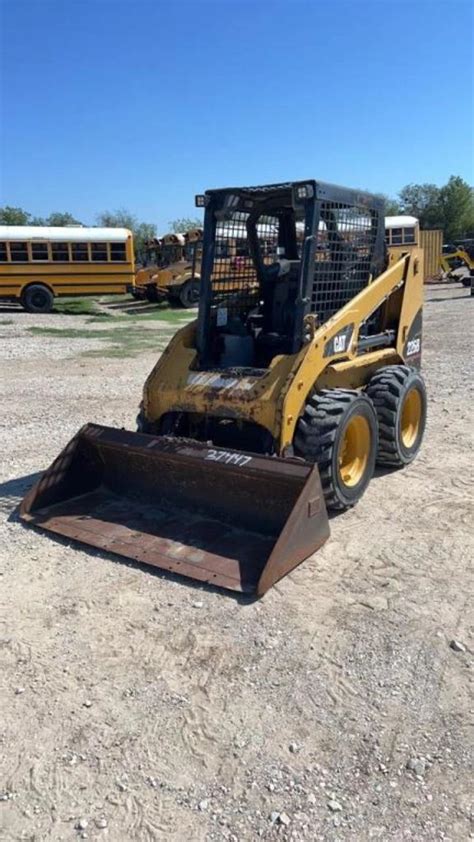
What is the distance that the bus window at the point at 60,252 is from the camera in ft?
67.8

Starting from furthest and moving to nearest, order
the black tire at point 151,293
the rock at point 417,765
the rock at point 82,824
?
the black tire at point 151,293, the rock at point 417,765, the rock at point 82,824

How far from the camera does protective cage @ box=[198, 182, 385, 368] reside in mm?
4996

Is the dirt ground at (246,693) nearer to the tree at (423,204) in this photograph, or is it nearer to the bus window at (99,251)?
the bus window at (99,251)

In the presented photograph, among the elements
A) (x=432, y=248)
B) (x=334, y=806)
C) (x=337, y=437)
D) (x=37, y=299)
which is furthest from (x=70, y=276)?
(x=334, y=806)

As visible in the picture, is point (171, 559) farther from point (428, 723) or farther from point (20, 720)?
point (428, 723)

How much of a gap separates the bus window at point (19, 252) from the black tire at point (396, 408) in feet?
55.5

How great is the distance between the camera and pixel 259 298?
6160 millimetres

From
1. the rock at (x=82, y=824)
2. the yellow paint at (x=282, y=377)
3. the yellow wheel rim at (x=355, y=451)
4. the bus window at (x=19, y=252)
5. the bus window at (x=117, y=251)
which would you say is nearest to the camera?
the rock at (x=82, y=824)

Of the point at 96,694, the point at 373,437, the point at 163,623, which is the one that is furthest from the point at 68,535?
the point at 373,437

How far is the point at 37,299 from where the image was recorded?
21.2m

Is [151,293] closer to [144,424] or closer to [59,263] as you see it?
[59,263]

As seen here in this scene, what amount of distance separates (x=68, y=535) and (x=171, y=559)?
85cm

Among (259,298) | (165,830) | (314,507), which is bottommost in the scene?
(165,830)

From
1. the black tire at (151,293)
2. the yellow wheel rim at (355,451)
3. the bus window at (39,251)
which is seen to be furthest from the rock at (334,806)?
the black tire at (151,293)
